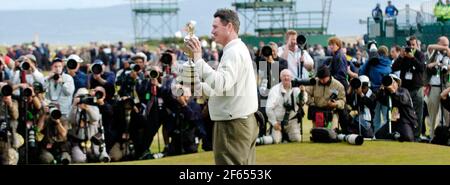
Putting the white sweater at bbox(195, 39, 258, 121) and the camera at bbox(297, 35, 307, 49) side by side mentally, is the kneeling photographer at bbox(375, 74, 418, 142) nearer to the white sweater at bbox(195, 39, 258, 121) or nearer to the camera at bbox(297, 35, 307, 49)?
the camera at bbox(297, 35, 307, 49)

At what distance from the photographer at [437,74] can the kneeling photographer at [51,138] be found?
633cm

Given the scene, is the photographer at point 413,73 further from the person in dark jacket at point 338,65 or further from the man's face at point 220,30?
the man's face at point 220,30

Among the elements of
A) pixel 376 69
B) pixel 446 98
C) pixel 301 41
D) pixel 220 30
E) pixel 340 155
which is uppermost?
pixel 220 30

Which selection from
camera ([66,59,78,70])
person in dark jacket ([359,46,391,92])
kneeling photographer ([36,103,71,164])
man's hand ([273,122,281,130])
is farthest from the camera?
person in dark jacket ([359,46,391,92])

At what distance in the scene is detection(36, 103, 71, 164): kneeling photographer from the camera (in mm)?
15836

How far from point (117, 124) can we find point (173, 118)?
1003 mm

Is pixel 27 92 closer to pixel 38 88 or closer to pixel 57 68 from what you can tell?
pixel 38 88

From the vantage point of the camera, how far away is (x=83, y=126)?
16094 mm

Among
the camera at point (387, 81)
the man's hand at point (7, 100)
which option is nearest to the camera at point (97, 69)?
the man's hand at point (7, 100)

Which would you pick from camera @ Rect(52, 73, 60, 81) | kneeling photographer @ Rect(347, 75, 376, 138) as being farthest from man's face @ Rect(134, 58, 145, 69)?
kneeling photographer @ Rect(347, 75, 376, 138)

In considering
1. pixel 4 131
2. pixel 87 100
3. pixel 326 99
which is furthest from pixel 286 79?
pixel 4 131

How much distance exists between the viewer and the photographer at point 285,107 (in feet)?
53.4

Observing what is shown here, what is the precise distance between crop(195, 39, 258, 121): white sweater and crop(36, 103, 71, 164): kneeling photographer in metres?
7.69

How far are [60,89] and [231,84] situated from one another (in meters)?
8.55
